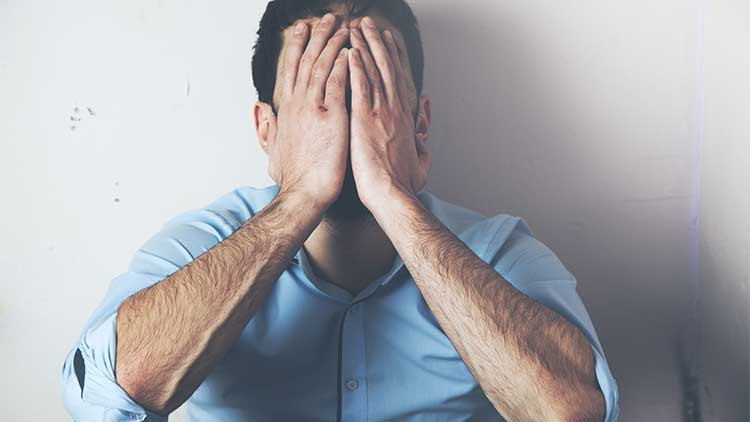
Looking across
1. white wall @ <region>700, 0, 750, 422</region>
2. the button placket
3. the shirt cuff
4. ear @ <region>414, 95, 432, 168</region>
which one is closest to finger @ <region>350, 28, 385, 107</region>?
ear @ <region>414, 95, 432, 168</region>

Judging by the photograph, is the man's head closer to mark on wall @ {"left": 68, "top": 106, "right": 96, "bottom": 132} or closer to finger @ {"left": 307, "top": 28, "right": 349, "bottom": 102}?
finger @ {"left": 307, "top": 28, "right": 349, "bottom": 102}

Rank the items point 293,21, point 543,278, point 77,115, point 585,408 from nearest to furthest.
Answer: point 585,408 < point 543,278 < point 293,21 < point 77,115

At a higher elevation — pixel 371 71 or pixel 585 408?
pixel 371 71

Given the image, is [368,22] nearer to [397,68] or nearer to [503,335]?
[397,68]

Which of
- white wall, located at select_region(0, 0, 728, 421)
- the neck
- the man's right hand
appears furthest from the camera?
white wall, located at select_region(0, 0, 728, 421)

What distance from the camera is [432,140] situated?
4.82ft

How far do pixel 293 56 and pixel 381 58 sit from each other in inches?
5.9

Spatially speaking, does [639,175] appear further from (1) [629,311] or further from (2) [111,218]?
(2) [111,218]

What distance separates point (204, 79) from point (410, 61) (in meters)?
0.42

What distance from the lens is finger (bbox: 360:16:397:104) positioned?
1.16 m

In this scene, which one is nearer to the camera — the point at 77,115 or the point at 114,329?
the point at 114,329

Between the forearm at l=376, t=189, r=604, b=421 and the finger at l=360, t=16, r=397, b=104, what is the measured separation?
238 mm

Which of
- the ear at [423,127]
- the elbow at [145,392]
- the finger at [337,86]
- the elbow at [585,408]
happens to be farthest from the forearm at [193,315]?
the elbow at [585,408]

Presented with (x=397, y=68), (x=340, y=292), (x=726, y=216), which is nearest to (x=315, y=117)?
(x=397, y=68)
